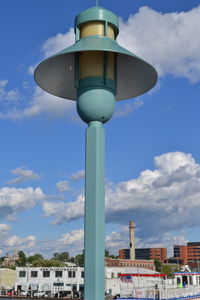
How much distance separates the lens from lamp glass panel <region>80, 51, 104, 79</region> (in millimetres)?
12773

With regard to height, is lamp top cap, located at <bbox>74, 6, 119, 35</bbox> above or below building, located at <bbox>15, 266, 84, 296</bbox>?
above

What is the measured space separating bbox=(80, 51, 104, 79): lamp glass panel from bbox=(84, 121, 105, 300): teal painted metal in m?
1.41

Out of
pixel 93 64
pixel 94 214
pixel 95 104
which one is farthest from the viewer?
pixel 93 64

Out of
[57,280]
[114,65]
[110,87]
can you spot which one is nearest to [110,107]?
[110,87]

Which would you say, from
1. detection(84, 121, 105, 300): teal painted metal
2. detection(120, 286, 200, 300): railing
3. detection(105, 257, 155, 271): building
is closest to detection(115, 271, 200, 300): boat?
detection(120, 286, 200, 300): railing

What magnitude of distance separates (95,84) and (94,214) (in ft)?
12.0

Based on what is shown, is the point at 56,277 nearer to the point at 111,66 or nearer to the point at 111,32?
the point at 111,66

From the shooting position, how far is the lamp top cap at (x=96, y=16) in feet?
42.3

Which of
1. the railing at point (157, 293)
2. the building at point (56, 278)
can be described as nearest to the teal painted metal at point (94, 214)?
the railing at point (157, 293)

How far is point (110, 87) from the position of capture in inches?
505

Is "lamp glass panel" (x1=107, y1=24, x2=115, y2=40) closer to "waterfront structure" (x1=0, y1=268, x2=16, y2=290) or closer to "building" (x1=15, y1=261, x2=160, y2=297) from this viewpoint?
"building" (x1=15, y1=261, x2=160, y2=297)

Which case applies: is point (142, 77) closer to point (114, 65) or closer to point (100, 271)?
point (114, 65)

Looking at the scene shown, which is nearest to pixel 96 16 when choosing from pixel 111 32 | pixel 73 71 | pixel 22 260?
pixel 111 32

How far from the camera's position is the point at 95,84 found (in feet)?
41.4
